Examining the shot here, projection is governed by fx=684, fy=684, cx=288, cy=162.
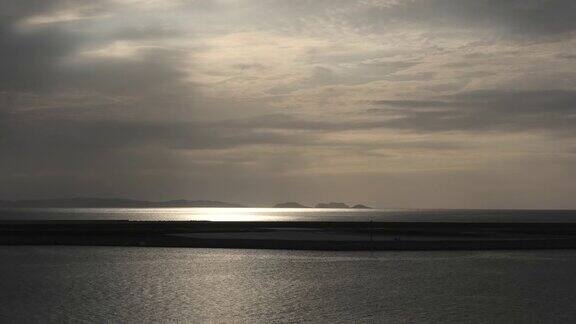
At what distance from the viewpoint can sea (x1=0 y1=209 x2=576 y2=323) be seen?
2845 centimetres

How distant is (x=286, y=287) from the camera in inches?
1508

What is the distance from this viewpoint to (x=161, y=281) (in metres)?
40.2

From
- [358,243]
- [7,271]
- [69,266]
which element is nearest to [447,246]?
[358,243]

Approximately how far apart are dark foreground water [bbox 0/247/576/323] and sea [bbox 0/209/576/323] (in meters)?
0.06

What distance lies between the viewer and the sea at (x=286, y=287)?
28453 millimetres

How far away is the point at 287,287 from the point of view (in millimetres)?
38312

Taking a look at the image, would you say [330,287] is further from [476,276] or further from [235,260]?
[235,260]

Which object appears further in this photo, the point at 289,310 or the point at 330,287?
the point at 330,287

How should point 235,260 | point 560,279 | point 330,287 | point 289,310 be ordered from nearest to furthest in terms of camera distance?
1. point 289,310
2. point 330,287
3. point 560,279
4. point 235,260

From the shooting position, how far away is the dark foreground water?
93.7 feet

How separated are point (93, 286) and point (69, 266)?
39.2 ft

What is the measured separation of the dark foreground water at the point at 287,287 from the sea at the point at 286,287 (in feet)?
0.20

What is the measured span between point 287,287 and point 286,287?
0.18 feet

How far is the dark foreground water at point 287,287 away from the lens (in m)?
28.5
